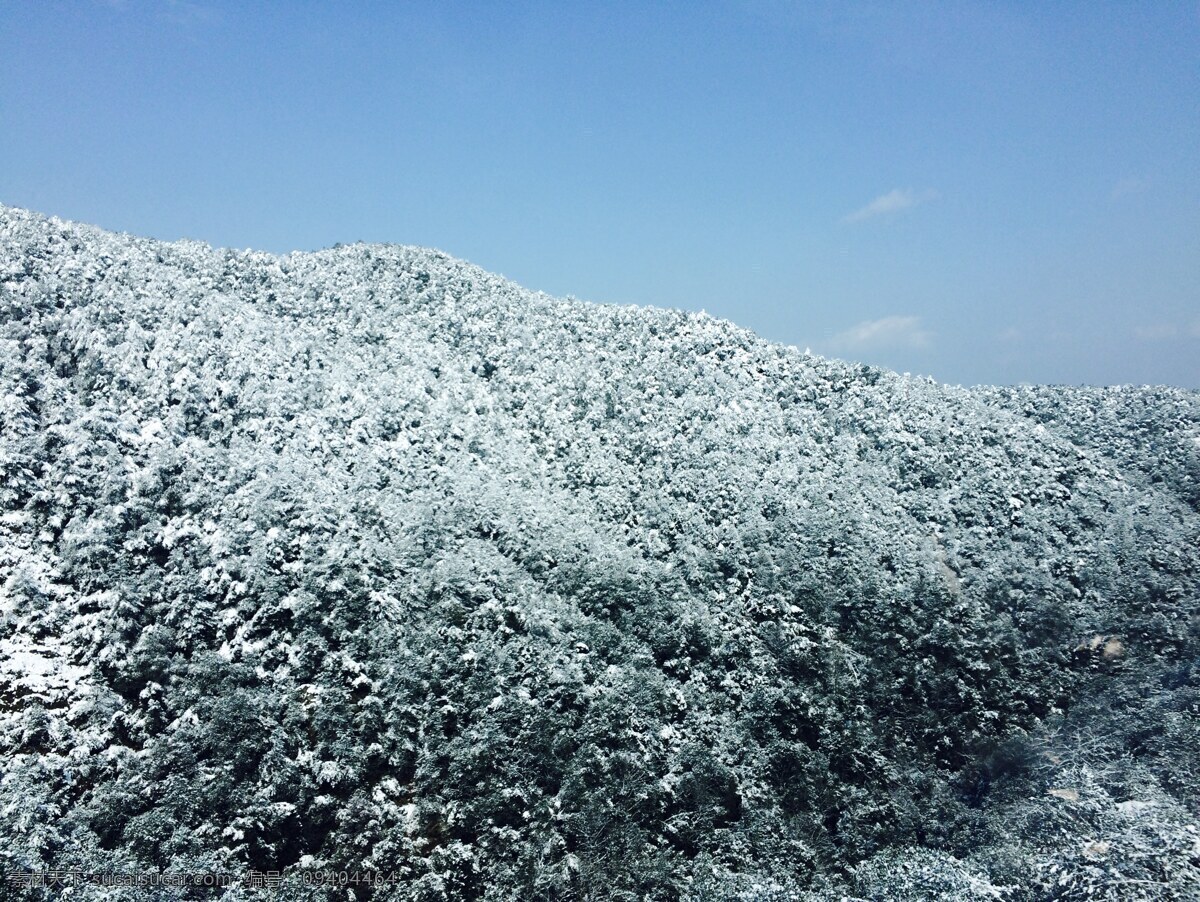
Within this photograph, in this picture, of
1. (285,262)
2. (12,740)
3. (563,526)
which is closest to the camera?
(12,740)

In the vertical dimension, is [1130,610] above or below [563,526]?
above

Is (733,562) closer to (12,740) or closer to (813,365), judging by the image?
(813,365)

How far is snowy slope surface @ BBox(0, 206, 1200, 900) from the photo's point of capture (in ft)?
82.2

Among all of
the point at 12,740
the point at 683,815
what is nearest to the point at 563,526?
the point at 683,815

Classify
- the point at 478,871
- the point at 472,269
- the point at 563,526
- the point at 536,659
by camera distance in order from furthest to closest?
1. the point at 472,269
2. the point at 563,526
3. the point at 536,659
4. the point at 478,871

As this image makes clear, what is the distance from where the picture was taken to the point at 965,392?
58906 mm

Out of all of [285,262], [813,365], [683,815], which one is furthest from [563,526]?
[285,262]

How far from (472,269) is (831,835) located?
2056 inches

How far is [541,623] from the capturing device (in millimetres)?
32344

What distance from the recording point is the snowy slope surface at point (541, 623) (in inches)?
986

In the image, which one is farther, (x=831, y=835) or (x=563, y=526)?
(x=563, y=526)

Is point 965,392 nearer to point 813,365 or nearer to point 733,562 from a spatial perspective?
point 813,365

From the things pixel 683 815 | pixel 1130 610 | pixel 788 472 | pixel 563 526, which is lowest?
pixel 683 815

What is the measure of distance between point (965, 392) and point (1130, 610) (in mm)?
25083
